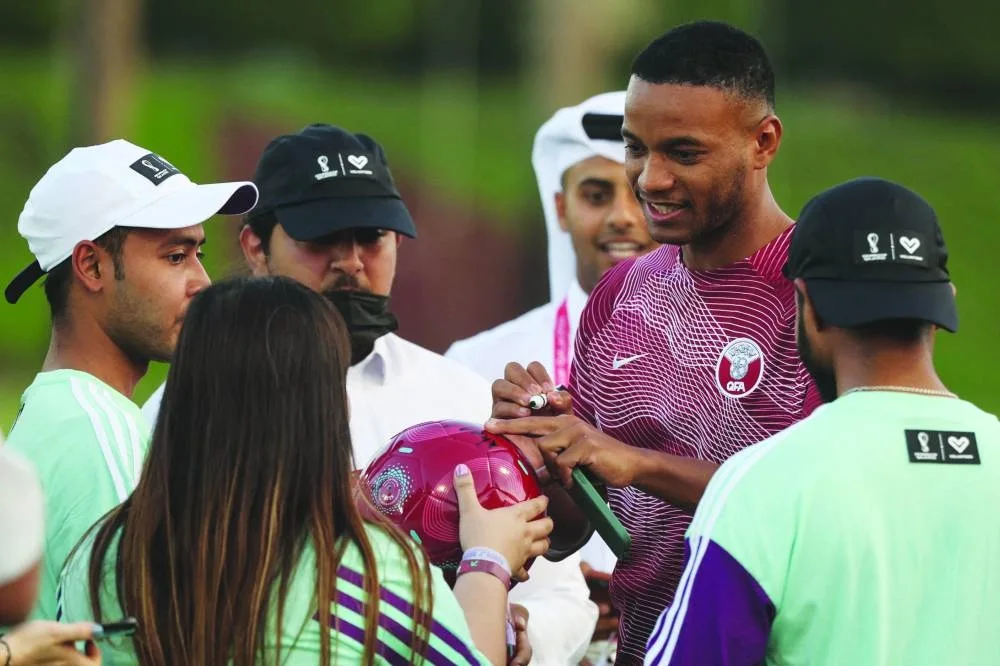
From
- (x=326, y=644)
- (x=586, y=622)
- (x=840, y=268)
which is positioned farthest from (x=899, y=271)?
(x=586, y=622)

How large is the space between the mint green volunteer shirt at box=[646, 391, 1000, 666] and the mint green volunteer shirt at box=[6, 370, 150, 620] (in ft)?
4.66

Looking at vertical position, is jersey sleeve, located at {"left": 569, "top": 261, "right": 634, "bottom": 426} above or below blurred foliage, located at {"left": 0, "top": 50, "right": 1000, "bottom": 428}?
below

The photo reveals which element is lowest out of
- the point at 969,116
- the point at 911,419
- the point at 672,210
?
the point at 911,419

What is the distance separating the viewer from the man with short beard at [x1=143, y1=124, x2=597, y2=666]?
536 cm

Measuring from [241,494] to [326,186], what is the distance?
87.6 inches

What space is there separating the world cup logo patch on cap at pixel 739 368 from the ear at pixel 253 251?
79.7 inches

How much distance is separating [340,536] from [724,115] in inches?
63.5

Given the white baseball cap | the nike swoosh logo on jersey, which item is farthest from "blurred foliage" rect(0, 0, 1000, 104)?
the nike swoosh logo on jersey

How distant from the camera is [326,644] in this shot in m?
3.27

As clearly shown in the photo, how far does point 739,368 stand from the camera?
4105 millimetres

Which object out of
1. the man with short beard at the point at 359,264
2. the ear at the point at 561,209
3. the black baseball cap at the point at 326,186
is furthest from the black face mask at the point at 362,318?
the ear at the point at 561,209

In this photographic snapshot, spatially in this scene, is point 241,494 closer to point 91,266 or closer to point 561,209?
point 91,266

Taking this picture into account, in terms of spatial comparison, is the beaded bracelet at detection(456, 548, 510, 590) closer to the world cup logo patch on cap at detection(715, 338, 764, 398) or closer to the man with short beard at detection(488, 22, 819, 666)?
the man with short beard at detection(488, 22, 819, 666)

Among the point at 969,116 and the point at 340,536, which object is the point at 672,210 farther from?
the point at 969,116
